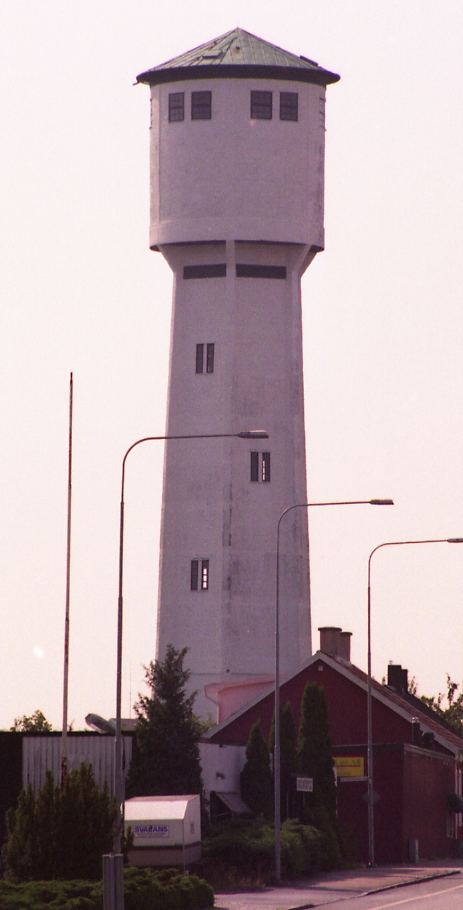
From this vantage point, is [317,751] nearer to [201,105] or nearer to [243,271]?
[243,271]

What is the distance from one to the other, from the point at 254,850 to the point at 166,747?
485 cm

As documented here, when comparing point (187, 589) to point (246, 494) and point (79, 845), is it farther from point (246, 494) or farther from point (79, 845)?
point (79, 845)

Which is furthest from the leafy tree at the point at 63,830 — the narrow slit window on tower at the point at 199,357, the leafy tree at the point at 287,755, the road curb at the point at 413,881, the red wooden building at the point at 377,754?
the narrow slit window on tower at the point at 199,357

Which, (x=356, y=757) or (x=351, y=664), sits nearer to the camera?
(x=356, y=757)

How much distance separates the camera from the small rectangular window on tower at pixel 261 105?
9631 centimetres

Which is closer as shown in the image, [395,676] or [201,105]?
[201,105]

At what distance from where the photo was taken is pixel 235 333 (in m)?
95.6

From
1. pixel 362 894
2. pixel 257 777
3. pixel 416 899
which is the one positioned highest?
pixel 257 777

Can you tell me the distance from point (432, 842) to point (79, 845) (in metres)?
46.5

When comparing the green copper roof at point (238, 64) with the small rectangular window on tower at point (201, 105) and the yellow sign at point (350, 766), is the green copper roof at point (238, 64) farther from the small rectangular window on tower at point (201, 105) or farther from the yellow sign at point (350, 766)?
the yellow sign at point (350, 766)

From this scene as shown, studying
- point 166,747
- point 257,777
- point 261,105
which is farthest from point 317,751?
point 261,105

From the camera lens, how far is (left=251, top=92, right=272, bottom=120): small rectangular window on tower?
3792 inches

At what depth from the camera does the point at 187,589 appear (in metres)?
93.5

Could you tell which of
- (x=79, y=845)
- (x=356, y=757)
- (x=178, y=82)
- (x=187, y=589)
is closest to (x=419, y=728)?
(x=356, y=757)
